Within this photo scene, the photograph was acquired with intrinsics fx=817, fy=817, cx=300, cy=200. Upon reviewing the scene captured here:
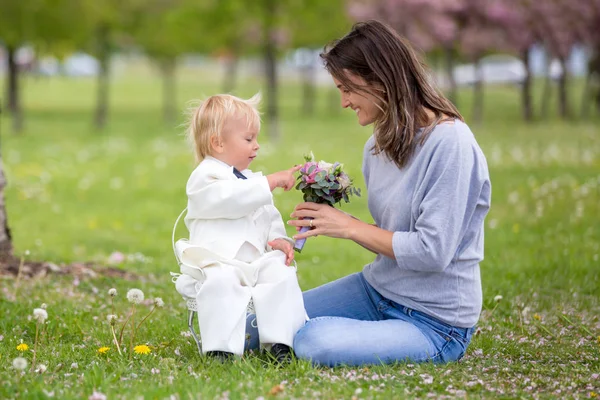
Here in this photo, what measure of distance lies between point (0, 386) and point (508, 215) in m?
7.64

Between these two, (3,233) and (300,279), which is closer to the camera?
(3,233)

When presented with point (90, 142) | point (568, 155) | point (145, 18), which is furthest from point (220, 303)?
point (145, 18)

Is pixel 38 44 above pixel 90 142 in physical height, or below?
above

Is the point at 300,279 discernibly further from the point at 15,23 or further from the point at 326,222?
the point at 15,23

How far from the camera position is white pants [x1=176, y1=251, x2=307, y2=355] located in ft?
12.8

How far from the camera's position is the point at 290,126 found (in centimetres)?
2875

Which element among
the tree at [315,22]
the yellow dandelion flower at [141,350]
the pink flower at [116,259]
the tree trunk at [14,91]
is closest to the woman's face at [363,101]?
the yellow dandelion flower at [141,350]

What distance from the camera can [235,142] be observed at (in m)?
4.17

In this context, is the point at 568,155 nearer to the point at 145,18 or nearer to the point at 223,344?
the point at 223,344

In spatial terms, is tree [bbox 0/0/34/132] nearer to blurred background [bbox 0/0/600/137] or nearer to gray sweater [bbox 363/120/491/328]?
blurred background [bbox 0/0/600/137]

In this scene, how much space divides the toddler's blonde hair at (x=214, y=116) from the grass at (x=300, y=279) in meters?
1.11

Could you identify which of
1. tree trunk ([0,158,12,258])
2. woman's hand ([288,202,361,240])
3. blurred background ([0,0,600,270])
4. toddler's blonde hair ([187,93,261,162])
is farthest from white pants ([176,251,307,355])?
tree trunk ([0,158,12,258])

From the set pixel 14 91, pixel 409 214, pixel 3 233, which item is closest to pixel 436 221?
pixel 409 214

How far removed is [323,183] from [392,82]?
0.59 meters
